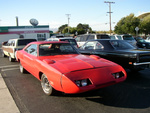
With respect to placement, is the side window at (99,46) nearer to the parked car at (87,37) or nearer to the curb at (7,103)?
the curb at (7,103)

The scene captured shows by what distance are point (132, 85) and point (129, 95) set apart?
89 centimetres

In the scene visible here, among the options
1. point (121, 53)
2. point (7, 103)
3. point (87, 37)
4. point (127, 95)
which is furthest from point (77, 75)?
point (87, 37)

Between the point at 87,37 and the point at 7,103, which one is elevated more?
the point at 87,37

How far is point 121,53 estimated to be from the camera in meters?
5.43

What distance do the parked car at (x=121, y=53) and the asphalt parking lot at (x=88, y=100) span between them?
0.66 m

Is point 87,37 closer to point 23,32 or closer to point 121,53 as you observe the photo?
point 121,53

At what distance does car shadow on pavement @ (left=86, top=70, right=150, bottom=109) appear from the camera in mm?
Result: 3448

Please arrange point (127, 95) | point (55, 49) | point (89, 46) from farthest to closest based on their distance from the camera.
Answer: point (89, 46)
point (55, 49)
point (127, 95)

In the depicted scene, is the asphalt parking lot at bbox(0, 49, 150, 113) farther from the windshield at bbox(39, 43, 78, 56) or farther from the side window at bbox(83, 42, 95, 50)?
the side window at bbox(83, 42, 95, 50)

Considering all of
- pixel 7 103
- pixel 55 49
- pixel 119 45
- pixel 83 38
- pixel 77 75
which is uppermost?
pixel 83 38

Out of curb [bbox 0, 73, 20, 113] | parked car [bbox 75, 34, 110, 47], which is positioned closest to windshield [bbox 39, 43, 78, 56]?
curb [bbox 0, 73, 20, 113]

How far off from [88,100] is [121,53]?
8.11ft

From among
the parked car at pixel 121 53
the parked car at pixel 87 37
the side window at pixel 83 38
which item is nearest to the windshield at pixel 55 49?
the parked car at pixel 121 53

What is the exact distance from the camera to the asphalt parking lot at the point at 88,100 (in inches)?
128
